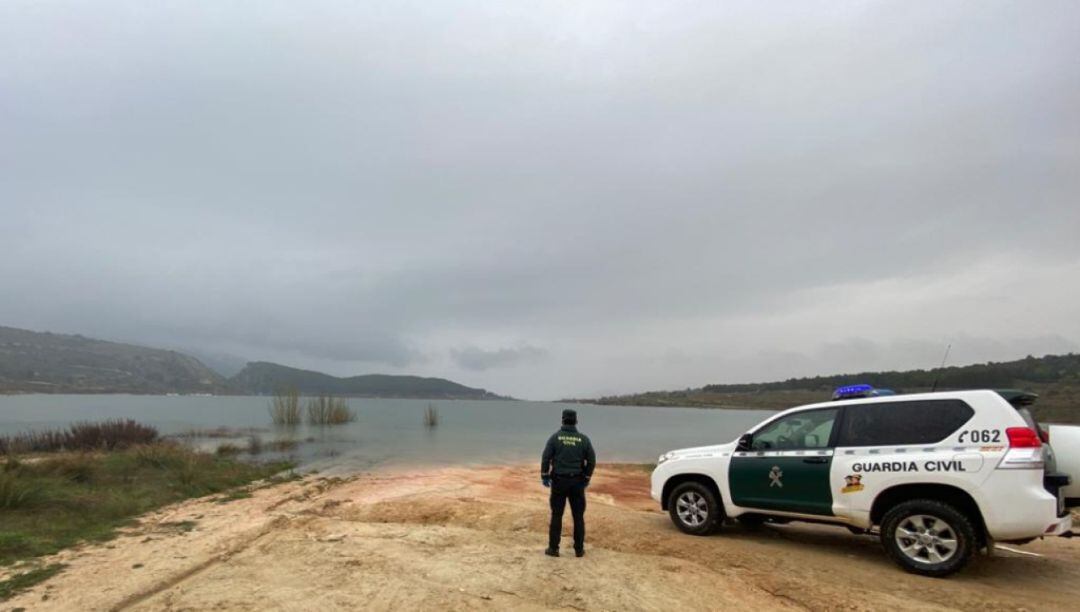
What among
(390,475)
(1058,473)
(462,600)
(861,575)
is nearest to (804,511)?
(861,575)

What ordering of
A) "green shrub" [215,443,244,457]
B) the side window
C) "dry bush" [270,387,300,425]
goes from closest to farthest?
the side window → "green shrub" [215,443,244,457] → "dry bush" [270,387,300,425]

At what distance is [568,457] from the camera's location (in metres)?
7.14

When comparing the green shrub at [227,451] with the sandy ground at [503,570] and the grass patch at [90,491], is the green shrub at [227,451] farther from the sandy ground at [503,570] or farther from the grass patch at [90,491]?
the sandy ground at [503,570]

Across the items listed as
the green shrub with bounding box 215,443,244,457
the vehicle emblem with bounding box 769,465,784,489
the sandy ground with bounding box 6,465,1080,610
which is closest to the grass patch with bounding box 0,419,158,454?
the green shrub with bounding box 215,443,244,457

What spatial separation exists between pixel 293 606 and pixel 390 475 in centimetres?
1547

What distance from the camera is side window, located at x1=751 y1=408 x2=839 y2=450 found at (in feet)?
24.8

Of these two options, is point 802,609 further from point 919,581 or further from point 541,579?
point 541,579

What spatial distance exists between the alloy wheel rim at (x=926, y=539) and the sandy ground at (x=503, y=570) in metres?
0.26

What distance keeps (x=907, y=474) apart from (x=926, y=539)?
2.28 ft

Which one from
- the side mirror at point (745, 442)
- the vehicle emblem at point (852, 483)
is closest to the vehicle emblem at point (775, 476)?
the side mirror at point (745, 442)

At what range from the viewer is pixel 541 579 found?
19.6 feet

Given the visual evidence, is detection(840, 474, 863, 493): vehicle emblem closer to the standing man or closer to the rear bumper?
the rear bumper

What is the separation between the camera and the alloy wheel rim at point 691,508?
8.34 m

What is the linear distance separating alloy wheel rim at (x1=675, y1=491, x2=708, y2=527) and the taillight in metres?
3.69
